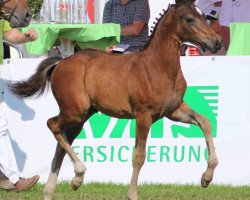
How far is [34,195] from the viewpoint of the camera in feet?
28.3

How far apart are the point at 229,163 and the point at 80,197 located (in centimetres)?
192

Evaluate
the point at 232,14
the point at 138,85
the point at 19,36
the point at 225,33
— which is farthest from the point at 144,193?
the point at 232,14

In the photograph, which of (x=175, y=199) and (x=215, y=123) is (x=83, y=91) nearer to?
(x=175, y=199)

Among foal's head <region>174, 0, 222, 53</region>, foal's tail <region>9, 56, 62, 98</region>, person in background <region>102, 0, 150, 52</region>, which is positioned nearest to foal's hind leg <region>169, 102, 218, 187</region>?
foal's head <region>174, 0, 222, 53</region>

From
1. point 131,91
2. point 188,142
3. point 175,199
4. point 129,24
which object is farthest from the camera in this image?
point 129,24

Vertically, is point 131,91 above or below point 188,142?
above

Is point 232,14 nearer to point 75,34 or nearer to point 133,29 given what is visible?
point 133,29

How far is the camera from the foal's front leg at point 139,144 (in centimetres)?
728

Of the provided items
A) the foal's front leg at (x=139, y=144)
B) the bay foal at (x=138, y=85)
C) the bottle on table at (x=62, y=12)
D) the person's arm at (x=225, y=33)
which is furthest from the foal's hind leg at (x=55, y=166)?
the person's arm at (x=225, y=33)

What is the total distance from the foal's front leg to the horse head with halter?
4.32ft

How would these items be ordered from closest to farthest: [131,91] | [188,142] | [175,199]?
1. [131,91]
2. [175,199]
3. [188,142]

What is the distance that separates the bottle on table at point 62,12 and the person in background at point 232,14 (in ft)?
6.92

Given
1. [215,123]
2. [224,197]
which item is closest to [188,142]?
[215,123]

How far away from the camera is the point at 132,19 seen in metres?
10.2
